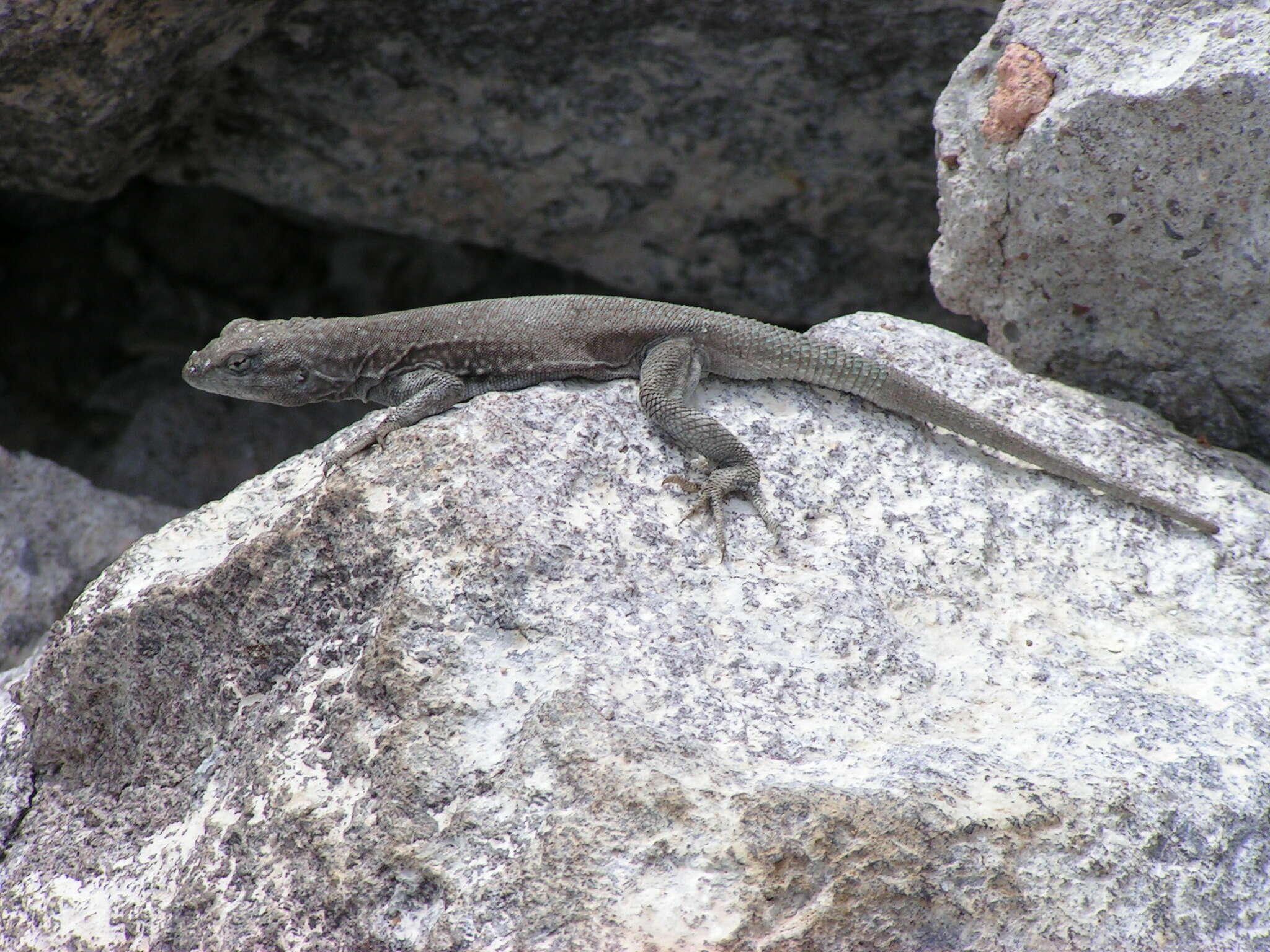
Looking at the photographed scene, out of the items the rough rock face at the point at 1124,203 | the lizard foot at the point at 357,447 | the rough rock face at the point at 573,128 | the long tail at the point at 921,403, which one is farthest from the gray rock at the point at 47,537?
the rough rock face at the point at 1124,203

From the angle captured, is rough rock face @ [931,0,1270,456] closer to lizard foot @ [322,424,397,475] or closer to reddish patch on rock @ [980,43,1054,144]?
reddish patch on rock @ [980,43,1054,144]

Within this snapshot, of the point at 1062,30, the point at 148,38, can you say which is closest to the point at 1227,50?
the point at 1062,30

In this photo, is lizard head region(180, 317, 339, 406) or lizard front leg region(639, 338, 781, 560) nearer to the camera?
lizard front leg region(639, 338, 781, 560)

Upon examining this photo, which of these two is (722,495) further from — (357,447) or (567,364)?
(357,447)

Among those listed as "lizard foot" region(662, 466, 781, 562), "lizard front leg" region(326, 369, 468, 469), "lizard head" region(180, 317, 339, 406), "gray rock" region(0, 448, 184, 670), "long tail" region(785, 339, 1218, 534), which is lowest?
"gray rock" region(0, 448, 184, 670)

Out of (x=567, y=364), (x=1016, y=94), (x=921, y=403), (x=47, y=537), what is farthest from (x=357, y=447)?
(x=1016, y=94)

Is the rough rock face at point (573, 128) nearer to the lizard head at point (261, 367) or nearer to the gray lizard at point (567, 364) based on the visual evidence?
the lizard head at point (261, 367)

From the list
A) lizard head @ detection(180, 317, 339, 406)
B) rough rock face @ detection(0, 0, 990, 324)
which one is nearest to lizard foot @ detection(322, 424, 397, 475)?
lizard head @ detection(180, 317, 339, 406)
